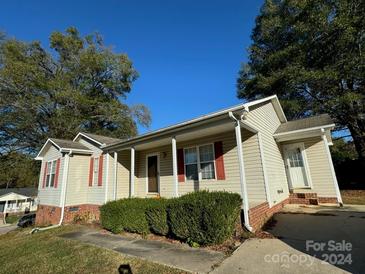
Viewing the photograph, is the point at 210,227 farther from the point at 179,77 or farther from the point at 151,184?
the point at 179,77

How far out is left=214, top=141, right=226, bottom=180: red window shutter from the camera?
310 inches

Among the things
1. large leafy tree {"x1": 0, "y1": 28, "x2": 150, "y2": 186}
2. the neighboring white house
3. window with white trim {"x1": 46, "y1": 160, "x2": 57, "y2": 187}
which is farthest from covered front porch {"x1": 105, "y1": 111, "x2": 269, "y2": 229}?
the neighboring white house

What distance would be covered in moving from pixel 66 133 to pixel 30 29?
9839mm

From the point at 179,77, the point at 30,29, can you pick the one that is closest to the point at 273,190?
the point at 179,77

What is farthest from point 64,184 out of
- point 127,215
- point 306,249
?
point 306,249

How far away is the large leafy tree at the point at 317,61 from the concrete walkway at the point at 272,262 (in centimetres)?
1167

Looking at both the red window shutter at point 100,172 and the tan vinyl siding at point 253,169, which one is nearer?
the tan vinyl siding at point 253,169

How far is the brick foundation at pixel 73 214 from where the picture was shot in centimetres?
1035

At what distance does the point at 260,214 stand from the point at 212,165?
2.82 meters

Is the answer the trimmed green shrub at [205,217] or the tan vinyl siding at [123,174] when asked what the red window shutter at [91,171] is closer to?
the tan vinyl siding at [123,174]

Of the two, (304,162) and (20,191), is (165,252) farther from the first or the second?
(20,191)

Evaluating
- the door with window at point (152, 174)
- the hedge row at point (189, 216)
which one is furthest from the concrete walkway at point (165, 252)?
the door with window at point (152, 174)

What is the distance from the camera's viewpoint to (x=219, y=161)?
799 cm

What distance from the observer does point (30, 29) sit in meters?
17.7
